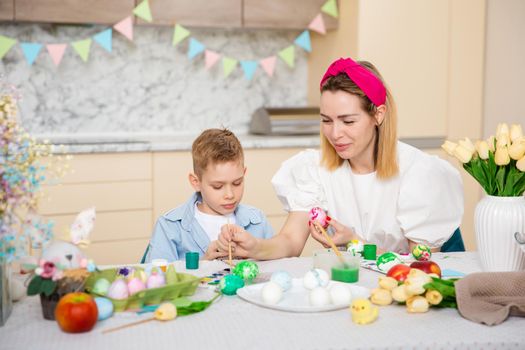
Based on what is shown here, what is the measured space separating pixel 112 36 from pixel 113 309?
293 cm

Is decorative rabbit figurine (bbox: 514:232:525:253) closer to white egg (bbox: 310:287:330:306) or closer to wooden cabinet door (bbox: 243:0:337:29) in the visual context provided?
white egg (bbox: 310:287:330:306)

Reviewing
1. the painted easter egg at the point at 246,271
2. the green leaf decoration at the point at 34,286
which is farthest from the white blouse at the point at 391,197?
the green leaf decoration at the point at 34,286

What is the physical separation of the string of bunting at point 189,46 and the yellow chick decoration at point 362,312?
9.03 ft

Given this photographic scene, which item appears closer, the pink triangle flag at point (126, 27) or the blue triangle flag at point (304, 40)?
the pink triangle flag at point (126, 27)

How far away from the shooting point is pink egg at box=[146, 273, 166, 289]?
62.4 inches

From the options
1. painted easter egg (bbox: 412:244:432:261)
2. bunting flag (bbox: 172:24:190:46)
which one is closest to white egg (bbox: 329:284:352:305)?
painted easter egg (bbox: 412:244:432:261)

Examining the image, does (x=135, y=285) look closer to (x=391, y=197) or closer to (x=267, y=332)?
(x=267, y=332)

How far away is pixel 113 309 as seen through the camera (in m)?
1.53

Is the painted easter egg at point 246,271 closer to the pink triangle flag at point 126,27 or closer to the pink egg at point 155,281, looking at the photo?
the pink egg at point 155,281

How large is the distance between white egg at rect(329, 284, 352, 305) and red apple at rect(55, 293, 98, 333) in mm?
493

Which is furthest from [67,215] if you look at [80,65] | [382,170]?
[382,170]

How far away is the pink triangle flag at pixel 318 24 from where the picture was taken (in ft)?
13.8

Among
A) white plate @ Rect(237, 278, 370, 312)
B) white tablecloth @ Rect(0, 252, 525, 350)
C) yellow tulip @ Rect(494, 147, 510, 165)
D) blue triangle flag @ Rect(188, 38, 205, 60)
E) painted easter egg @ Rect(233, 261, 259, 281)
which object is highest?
blue triangle flag @ Rect(188, 38, 205, 60)

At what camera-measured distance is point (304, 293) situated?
1.70 meters
